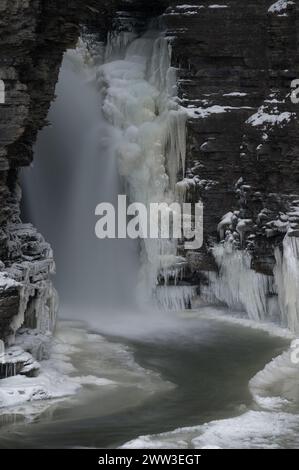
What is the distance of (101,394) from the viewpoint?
11.6m

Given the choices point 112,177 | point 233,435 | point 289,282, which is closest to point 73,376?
point 233,435

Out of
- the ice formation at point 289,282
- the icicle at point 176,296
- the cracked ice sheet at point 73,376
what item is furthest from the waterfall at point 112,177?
the cracked ice sheet at point 73,376

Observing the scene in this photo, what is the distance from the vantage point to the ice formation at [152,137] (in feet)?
65.1

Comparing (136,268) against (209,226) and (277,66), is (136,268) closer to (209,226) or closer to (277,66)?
(209,226)

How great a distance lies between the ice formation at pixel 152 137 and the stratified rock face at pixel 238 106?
48 cm

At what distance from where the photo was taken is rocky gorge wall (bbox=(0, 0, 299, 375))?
1509 centimetres

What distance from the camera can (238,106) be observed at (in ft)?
63.7

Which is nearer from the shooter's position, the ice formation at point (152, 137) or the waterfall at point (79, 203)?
the ice formation at point (152, 137)

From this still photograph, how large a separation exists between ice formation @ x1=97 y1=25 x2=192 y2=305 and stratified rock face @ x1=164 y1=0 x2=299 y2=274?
480 millimetres

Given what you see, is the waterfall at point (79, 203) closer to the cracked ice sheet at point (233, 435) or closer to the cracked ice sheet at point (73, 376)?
the cracked ice sheet at point (73, 376)

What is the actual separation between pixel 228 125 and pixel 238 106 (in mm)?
620

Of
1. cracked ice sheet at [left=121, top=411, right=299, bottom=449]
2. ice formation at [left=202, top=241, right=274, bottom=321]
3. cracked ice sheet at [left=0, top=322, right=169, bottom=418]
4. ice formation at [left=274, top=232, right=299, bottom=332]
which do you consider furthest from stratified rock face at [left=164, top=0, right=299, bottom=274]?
cracked ice sheet at [left=121, top=411, right=299, bottom=449]
